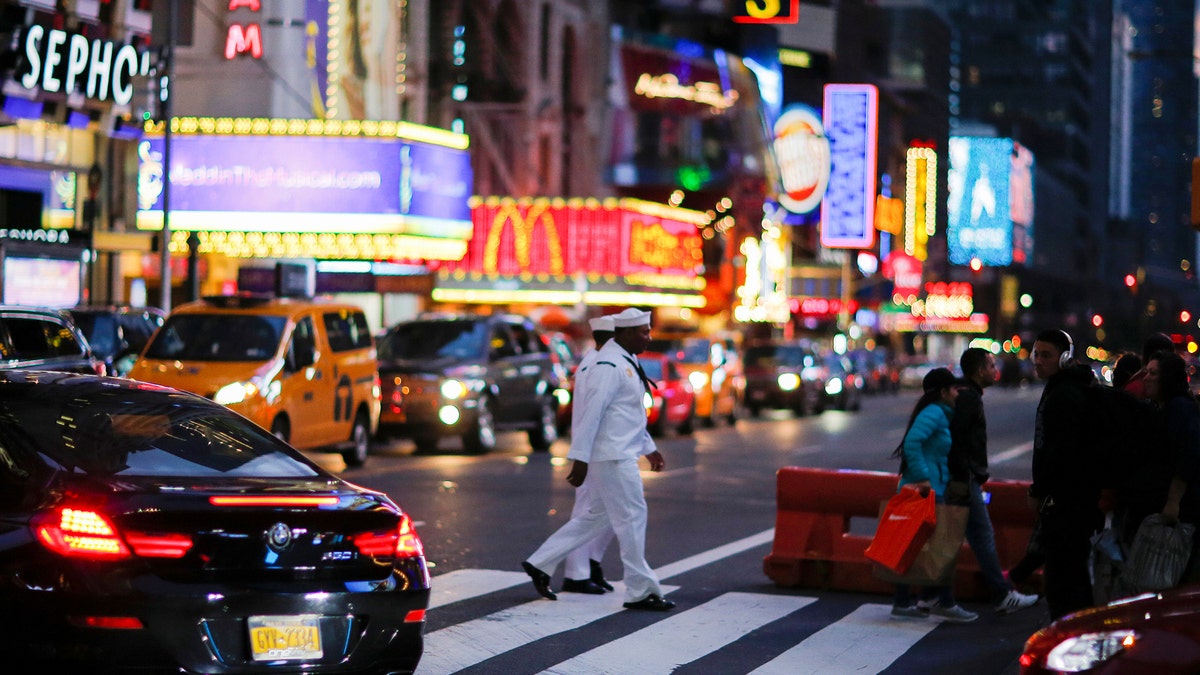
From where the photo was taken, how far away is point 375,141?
32625mm

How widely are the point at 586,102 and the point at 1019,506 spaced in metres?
45.9

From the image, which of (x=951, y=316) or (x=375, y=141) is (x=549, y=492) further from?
(x=951, y=316)

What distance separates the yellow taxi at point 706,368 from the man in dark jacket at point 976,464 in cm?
2172

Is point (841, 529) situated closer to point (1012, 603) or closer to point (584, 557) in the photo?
point (1012, 603)

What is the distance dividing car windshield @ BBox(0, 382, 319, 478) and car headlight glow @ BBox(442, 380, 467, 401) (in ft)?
52.5

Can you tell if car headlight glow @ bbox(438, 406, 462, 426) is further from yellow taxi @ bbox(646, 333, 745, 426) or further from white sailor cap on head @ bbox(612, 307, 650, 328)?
white sailor cap on head @ bbox(612, 307, 650, 328)

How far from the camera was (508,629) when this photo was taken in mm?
10273

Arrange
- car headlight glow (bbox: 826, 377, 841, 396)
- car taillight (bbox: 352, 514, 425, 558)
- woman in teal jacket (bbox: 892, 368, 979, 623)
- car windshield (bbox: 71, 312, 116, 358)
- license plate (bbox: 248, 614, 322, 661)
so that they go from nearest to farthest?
license plate (bbox: 248, 614, 322, 661) → car taillight (bbox: 352, 514, 425, 558) → woman in teal jacket (bbox: 892, 368, 979, 623) → car windshield (bbox: 71, 312, 116, 358) → car headlight glow (bbox: 826, 377, 841, 396)

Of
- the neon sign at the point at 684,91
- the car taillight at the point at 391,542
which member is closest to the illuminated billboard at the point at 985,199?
the neon sign at the point at 684,91

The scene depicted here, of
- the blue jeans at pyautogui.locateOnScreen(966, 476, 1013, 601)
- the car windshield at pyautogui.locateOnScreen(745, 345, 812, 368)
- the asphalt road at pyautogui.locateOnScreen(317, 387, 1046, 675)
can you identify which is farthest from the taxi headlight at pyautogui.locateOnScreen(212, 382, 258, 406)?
the car windshield at pyautogui.locateOnScreen(745, 345, 812, 368)

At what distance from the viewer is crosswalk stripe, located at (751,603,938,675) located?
9.41 m

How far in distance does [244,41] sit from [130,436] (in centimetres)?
2997

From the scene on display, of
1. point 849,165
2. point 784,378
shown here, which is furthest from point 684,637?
point 849,165

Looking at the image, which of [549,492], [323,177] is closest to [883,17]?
[323,177]
